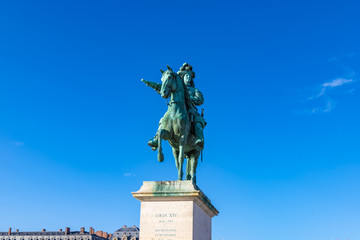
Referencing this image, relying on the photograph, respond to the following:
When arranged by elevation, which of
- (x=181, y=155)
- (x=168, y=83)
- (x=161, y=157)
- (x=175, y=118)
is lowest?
(x=161, y=157)

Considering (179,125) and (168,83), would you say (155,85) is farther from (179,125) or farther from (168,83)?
(179,125)

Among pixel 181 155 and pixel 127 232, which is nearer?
pixel 181 155

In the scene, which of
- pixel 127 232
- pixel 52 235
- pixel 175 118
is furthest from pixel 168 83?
pixel 52 235

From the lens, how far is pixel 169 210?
574 inches

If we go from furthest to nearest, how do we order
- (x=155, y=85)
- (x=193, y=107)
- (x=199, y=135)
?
(x=193, y=107) → (x=199, y=135) → (x=155, y=85)

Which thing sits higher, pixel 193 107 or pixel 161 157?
pixel 193 107

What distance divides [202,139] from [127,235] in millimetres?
119740

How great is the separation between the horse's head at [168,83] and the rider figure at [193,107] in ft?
4.04

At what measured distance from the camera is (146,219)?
14586 millimetres

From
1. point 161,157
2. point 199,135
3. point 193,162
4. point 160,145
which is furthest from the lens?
point 193,162

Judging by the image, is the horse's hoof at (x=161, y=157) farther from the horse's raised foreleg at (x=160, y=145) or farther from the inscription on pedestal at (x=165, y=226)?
the inscription on pedestal at (x=165, y=226)

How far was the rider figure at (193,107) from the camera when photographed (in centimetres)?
1650

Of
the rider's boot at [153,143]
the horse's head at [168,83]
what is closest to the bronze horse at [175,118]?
the horse's head at [168,83]

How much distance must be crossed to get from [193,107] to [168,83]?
211 centimetres
